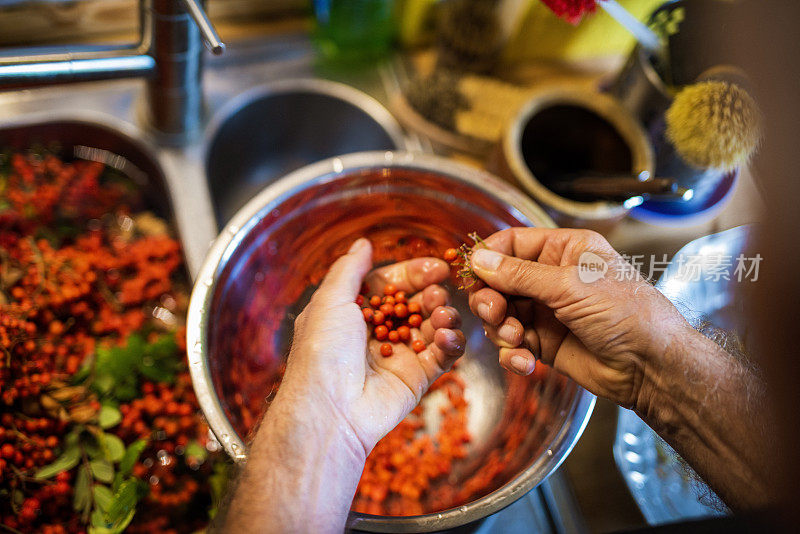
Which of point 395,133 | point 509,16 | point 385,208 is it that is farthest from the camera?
point 509,16

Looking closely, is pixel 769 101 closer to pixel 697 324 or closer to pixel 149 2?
pixel 697 324

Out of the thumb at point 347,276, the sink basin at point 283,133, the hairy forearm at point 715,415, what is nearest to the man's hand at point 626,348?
the hairy forearm at point 715,415

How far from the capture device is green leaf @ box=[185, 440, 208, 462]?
1116 millimetres

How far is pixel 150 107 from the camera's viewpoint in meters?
1.27

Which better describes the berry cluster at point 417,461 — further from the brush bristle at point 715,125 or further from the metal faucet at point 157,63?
the metal faucet at point 157,63

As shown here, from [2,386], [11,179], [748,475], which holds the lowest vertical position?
[2,386]

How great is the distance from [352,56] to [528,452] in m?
1.31

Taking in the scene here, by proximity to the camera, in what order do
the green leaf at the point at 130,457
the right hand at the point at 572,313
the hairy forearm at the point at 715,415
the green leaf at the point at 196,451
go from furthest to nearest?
the green leaf at the point at 196,451, the green leaf at the point at 130,457, the right hand at the point at 572,313, the hairy forearm at the point at 715,415

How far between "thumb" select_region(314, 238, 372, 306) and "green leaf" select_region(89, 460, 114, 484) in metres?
0.57

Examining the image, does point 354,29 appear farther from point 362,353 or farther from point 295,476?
point 295,476

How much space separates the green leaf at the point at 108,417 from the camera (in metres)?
1.02

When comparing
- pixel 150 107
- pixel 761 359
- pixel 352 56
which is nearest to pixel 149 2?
pixel 150 107

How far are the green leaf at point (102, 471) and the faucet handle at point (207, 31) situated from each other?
83 centimetres

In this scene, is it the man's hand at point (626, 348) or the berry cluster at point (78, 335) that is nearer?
the man's hand at point (626, 348)
